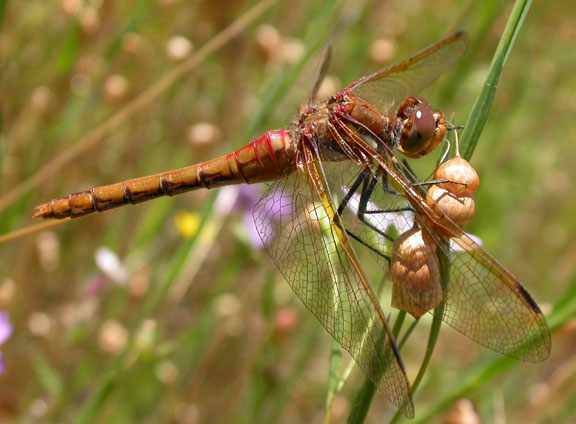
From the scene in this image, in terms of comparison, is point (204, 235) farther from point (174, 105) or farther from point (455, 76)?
point (455, 76)

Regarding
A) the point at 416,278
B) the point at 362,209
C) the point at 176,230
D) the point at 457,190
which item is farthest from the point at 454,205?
the point at 176,230

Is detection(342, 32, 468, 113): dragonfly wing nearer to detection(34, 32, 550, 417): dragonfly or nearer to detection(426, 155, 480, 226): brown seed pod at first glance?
detection(34, 32, 550, 417): dragonfly

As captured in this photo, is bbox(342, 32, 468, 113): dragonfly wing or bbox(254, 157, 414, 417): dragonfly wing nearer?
bbox(254, 157, 414, 417): dragonfly wing

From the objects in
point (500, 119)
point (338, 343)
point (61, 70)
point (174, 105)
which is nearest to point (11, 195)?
point (61, 70)

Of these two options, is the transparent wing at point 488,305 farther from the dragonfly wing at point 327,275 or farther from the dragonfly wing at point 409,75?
the dragonfly wing at point 409,75

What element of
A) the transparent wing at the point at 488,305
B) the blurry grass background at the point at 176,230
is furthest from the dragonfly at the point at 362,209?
the blurry grass background at the point at 176,230

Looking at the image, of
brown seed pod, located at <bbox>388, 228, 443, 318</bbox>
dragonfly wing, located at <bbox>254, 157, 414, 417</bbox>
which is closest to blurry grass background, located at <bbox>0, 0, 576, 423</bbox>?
dragonfly wing, located at <bbox>254, 157, 414, 417</bbox>
